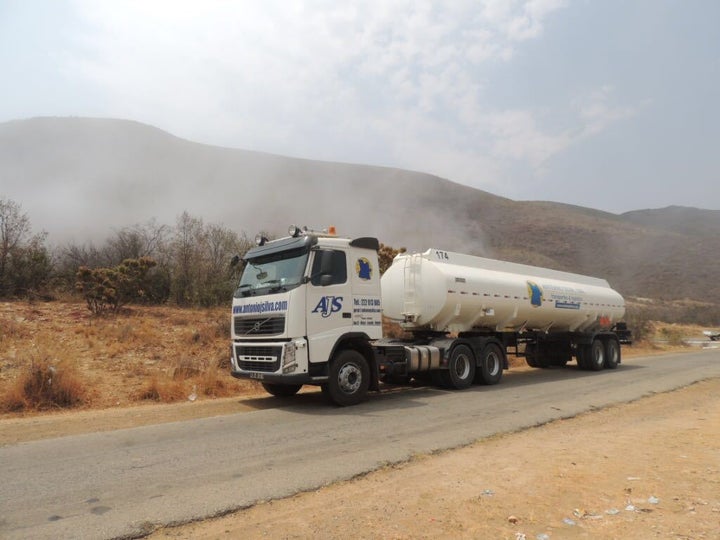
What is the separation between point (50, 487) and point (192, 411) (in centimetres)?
421

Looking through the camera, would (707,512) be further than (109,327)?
No

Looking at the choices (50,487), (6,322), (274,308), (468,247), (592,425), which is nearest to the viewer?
(50,487)

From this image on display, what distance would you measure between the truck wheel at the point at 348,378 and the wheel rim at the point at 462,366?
3.42 meters

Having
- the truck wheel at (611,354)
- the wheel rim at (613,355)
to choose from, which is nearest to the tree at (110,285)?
the truck wheel at (611,354)

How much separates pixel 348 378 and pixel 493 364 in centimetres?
556

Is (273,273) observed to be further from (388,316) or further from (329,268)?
(388,316)

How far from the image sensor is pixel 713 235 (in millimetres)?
81375

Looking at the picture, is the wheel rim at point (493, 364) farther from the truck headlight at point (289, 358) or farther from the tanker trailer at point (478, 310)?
the truck headlight at point (289, 358)

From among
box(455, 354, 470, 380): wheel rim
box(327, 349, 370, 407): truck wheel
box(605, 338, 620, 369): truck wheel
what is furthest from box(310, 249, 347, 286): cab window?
box(605, 338, 620, 369): truck wheel

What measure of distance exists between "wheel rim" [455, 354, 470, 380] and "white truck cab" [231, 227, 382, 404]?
3190 mm

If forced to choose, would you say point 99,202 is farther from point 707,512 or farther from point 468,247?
point 707,512

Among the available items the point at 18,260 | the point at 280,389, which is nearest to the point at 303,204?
the point at 18,260

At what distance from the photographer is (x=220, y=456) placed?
604 centimetres

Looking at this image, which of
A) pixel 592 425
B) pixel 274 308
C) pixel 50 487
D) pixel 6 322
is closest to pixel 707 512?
pixel 592 425
